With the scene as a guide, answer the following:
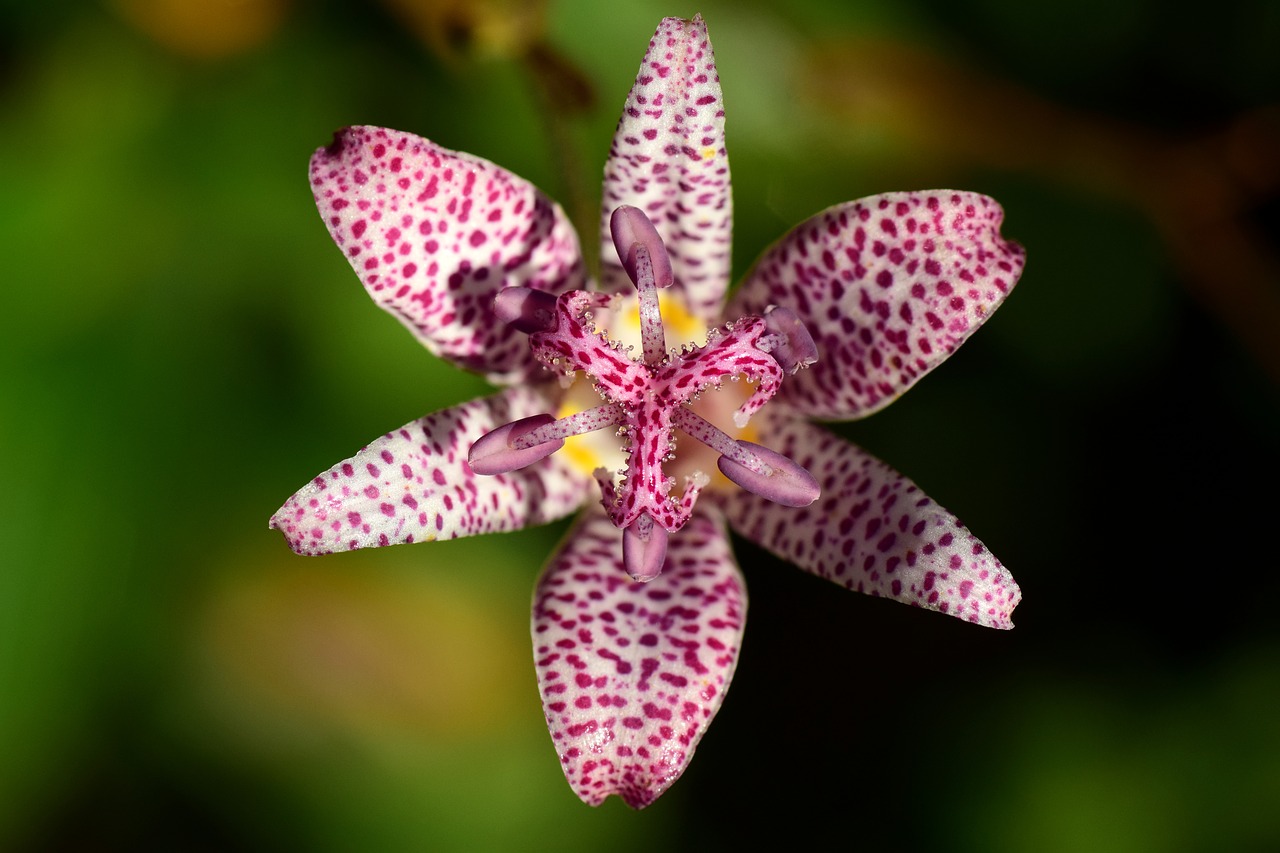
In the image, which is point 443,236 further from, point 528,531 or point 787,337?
point 528,531

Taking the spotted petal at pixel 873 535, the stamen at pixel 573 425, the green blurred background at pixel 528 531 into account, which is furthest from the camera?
the green blurred background at pixel 528 531

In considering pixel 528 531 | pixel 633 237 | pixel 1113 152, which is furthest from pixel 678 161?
pixel 1113 152

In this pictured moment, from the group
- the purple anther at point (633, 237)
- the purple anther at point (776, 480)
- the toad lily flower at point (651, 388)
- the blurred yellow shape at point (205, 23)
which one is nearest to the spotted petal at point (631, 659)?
the toad lily flower at point (651, 388)

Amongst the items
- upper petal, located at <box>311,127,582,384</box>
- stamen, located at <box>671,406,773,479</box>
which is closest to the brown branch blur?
upper petal, located at <box>311,127,582,384</box>

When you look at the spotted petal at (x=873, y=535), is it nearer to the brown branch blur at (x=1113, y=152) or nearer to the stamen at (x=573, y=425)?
the stamen at (x=573, y=425)

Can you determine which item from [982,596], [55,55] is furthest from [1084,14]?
[55,55]

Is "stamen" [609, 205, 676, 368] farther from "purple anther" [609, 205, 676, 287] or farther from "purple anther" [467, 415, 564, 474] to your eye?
"purple anther" [467, 415, 564, 474]
